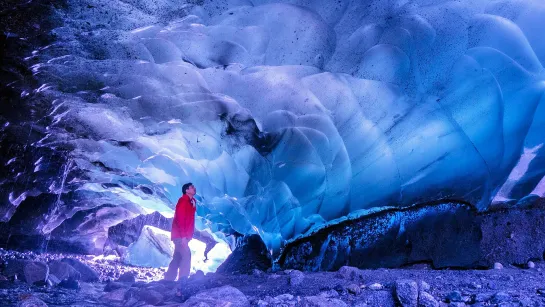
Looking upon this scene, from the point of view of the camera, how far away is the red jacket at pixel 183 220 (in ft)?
16.6

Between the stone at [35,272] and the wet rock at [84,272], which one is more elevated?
the stone at [35,272]

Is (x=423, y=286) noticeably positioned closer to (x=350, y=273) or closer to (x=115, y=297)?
(x=350, y=273)

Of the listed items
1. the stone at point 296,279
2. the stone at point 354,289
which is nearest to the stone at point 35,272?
the stone at point 296,279

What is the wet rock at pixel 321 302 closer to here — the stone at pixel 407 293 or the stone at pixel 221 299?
the stone at pixel 407 293

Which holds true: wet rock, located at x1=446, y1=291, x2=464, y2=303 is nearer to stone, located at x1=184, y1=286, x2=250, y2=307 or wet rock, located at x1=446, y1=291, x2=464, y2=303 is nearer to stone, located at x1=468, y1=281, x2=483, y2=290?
stone, located at x1=468, y1=281, x2=483, y2=290

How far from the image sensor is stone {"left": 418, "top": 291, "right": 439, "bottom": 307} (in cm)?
267

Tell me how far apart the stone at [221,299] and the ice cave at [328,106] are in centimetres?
95

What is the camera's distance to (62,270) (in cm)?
592

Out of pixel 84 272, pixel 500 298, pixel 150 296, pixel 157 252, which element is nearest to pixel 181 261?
pixel 150 296

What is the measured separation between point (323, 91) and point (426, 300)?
2.79 metres

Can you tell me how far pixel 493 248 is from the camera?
3.98 m

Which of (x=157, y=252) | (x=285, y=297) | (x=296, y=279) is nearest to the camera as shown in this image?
(x=285, y=297)

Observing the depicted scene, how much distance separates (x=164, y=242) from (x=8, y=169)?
5.80 meters

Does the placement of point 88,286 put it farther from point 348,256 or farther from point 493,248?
point 493,248
